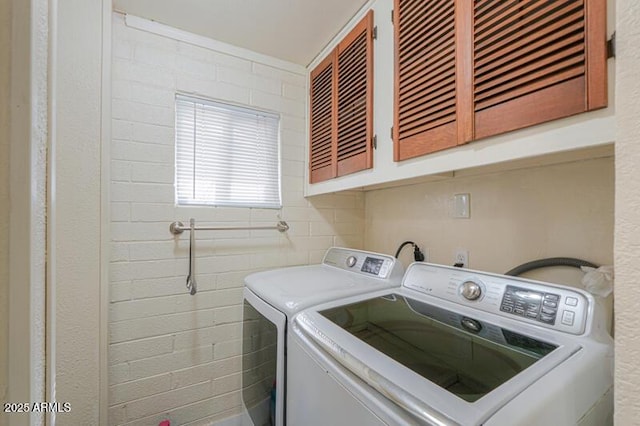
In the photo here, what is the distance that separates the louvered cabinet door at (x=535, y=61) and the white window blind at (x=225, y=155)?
1327mm

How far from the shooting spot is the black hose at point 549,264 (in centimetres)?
98

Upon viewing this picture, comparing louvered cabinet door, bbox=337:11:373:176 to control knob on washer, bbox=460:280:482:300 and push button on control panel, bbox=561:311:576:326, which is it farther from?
push button on control panel, bbox=561:311:576:326

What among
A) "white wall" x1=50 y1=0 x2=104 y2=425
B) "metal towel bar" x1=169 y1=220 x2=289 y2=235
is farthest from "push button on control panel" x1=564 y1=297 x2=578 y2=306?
"white wall" x1=50 y1=0 x2=104 y2=425

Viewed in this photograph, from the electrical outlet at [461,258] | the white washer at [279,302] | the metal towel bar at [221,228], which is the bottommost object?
the white washer at [279,302]

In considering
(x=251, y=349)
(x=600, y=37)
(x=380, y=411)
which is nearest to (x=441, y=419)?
(x=380, y=411)

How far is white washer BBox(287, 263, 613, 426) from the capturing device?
1.77ft

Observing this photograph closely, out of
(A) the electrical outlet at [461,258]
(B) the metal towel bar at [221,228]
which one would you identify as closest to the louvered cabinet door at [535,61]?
(A) the electrical outlet at [461,258]

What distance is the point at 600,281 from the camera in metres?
0.87

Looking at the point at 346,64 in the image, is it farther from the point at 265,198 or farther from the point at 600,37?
the point at 600,37

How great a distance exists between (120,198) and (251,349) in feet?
3.56
